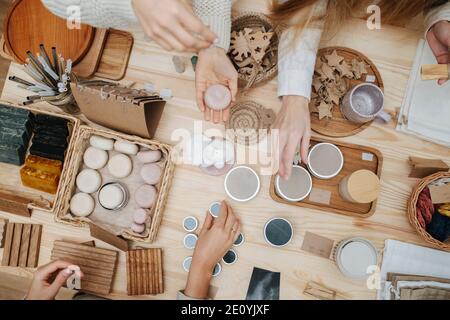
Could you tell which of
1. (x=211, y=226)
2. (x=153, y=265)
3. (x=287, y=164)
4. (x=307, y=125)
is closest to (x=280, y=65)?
(x=307, y=125)

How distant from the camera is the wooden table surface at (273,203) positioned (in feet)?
4.14

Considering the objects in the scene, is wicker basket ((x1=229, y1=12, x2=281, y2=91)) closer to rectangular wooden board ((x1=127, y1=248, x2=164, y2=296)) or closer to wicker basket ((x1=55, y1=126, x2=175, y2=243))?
wicker basket ((x1=55, y1=126, x2=175, y2=243))

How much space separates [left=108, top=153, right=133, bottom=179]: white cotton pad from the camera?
1294 mm

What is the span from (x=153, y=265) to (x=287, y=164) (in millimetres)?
593

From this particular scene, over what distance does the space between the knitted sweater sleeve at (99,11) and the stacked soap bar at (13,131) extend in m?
0.39

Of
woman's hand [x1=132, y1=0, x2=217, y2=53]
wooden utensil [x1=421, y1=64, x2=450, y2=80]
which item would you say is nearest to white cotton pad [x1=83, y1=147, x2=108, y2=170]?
woman's hand [x1=132, y1=0, x2=217, y2=53]

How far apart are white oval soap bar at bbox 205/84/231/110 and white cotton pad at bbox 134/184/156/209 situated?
0.38 metres

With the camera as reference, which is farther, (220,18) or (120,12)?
(220,18)

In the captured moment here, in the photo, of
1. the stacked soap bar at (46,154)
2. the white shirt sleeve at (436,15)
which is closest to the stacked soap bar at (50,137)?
the stacked soap bar at (46,154)

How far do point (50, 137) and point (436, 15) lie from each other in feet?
4.78

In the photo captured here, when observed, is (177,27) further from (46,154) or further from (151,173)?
(46,154)

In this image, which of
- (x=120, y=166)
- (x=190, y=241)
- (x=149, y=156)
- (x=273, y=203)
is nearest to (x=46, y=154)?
(x=120, y=166)

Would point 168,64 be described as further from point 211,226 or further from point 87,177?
point 211,226

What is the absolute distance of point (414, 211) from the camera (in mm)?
1211
